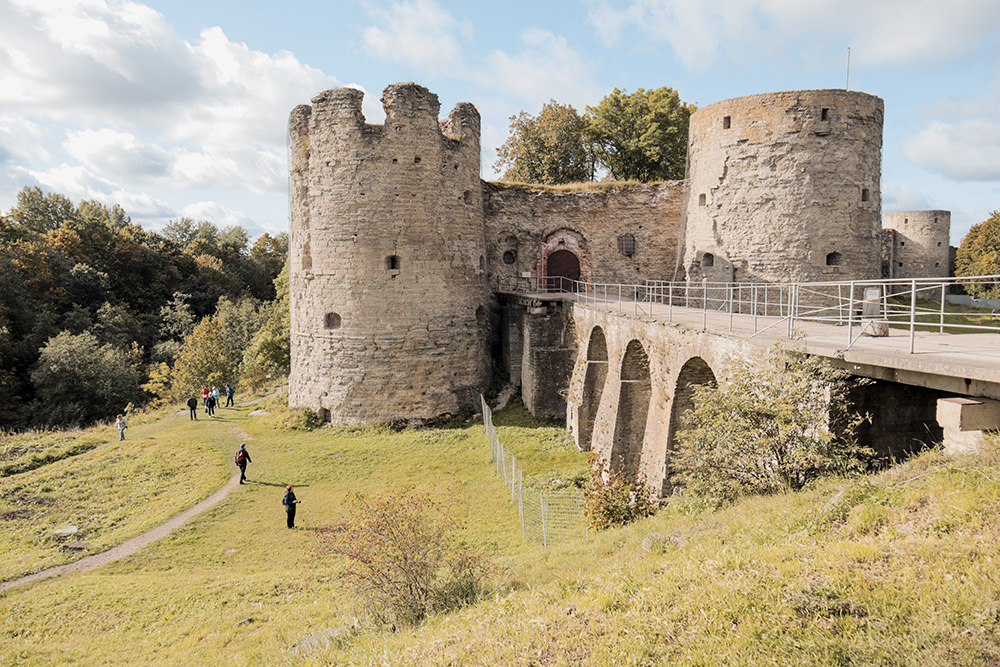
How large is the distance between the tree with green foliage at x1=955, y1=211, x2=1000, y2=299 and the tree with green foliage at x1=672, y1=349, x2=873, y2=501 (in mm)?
39196

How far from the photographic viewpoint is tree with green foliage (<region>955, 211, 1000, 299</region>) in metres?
37.1

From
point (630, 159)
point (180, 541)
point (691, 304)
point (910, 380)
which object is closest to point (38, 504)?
point (180, 541)

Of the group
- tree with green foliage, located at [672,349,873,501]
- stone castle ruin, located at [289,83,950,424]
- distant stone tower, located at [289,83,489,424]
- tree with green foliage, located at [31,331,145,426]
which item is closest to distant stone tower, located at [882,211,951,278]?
stone castle ruin, located at [289,83,950,424]

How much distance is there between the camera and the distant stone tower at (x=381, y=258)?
1773 centimetres

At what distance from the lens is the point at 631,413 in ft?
44.2

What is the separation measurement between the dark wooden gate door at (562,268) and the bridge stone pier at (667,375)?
125 inches

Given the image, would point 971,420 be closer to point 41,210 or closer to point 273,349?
point 273,349

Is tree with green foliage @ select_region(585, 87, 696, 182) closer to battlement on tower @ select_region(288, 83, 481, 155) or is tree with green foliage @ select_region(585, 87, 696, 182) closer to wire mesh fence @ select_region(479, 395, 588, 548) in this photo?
battlement on tower @ select_region(288, 83, 481, 155)

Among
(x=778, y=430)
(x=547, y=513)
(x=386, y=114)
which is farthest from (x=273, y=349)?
(x=778, y=430)

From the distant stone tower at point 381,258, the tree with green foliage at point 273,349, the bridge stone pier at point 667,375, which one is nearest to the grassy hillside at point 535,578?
the bridge stone pier at point 667,375

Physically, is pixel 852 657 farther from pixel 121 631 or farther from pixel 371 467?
pixel 371 467

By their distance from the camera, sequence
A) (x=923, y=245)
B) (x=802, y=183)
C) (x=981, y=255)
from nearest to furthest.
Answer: (x=802, y=183) < (x=923, y=245) < (x=981, y=255)

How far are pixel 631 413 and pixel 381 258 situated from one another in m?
9.28

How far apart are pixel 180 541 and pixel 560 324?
39.4 feet
